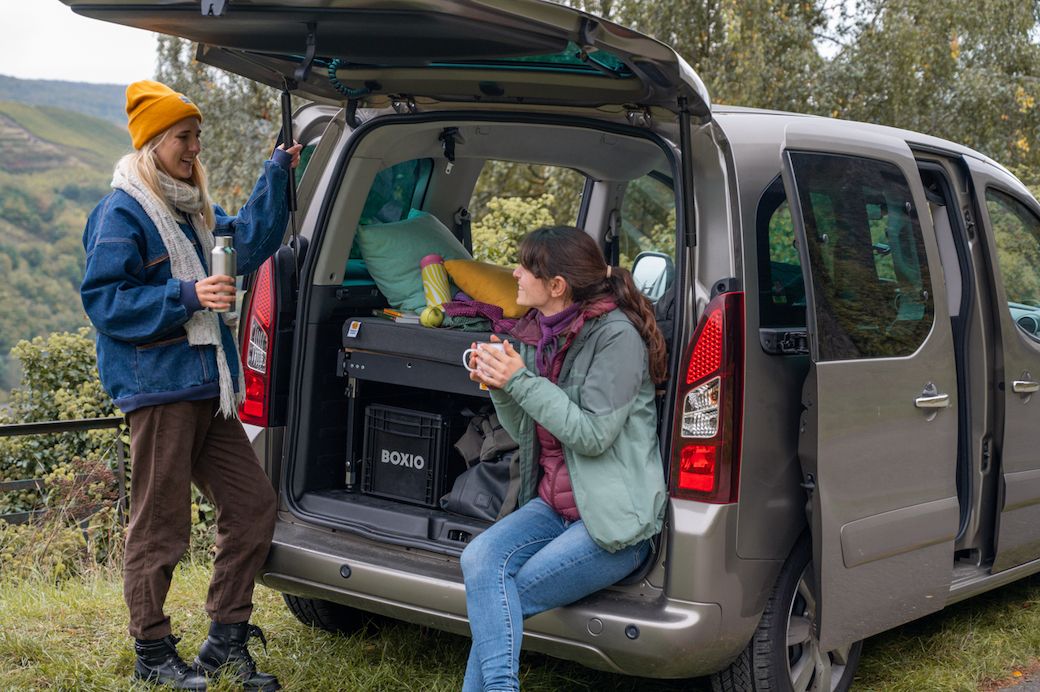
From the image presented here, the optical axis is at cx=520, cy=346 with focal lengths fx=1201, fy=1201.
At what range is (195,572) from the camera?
5176 millimetres

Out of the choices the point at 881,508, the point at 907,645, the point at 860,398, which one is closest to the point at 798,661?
the point at 881,508

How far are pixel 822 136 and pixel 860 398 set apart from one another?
0.75 m

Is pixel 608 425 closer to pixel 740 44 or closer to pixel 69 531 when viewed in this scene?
pixel 69 531

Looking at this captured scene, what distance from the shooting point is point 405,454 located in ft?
12.8

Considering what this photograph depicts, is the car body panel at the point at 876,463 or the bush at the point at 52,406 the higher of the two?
the car body panel at the point at 876,463

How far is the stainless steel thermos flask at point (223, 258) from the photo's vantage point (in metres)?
3.35

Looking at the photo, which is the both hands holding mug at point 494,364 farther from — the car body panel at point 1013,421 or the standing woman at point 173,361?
the car body panel at point 1013,421

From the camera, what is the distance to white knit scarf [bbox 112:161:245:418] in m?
3.40

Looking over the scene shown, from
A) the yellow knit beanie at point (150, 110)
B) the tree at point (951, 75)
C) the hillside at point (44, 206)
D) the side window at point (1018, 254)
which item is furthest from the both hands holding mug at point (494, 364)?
the hillside at point (44, 206)

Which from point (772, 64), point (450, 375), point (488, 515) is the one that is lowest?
point (488, 515)

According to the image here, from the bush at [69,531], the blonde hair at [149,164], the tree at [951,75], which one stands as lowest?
the bush at [69,531]

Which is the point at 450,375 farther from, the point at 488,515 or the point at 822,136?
the point at 822,136

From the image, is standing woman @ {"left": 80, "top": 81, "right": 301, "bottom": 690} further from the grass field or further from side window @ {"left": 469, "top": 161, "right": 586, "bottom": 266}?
side window @ {"left": 469, "top": 161, "right": 586, "bottom": 266}

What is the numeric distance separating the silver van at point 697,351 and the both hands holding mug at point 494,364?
17.0 inches
